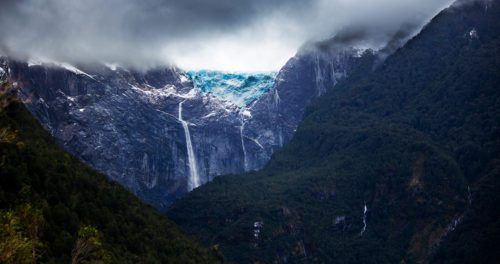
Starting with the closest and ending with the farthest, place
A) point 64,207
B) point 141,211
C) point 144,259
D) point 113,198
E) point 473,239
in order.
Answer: point 64,207, point 144,259, point 113,198, point 141,211, point 473,239

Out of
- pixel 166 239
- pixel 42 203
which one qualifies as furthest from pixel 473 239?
pixel 42 203

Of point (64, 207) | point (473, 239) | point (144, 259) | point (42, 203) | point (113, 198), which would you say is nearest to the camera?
point (42, 203)

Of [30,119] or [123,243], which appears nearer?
[123,243]

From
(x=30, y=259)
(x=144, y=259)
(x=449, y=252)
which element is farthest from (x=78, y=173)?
(x=449, y=252)

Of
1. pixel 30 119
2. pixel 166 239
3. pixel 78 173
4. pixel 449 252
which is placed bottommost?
pixel 449 252

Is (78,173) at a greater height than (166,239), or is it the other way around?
(78,173)

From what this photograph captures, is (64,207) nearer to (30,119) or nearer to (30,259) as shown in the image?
(30,119)

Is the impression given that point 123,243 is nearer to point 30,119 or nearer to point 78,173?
point 78,173
